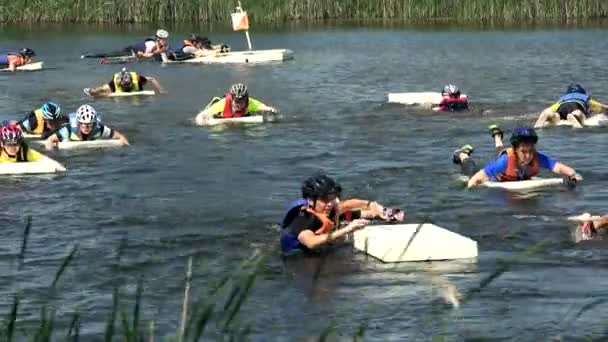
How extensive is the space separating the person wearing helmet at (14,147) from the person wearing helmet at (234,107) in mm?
6428

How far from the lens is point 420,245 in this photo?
1590cm

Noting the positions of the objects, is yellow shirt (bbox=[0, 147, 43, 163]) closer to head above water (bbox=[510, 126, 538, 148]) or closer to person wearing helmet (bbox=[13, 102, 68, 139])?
person wearing helmet (bbox=[13, 102, 68, 139])

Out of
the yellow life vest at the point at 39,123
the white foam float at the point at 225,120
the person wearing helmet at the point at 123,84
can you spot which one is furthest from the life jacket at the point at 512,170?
the person wearing helmet at the point at 123,84

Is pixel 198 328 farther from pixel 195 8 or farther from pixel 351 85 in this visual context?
pixel 195 8

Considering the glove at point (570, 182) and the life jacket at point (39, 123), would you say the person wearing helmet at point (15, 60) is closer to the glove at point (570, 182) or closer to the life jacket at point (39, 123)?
the life jacket at point (39, 123)

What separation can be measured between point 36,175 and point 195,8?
4215 centimetres

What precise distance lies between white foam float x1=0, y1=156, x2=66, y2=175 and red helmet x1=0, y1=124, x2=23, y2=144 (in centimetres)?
39

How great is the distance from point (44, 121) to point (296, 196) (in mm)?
8704

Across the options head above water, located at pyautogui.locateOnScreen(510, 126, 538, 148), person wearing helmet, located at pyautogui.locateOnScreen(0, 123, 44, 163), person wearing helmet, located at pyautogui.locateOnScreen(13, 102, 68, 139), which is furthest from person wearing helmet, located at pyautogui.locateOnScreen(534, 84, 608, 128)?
person wearing helmet, located at pyautogui.locateOnScreen(0, 123, 44, 163)

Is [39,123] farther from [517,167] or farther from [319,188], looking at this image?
[319,188]

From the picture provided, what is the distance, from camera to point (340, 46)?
183 ft

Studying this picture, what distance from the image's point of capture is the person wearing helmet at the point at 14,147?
23016mm

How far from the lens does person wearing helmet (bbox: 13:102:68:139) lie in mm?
27609

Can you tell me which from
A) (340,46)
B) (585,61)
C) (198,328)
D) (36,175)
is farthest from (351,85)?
(198,328)
